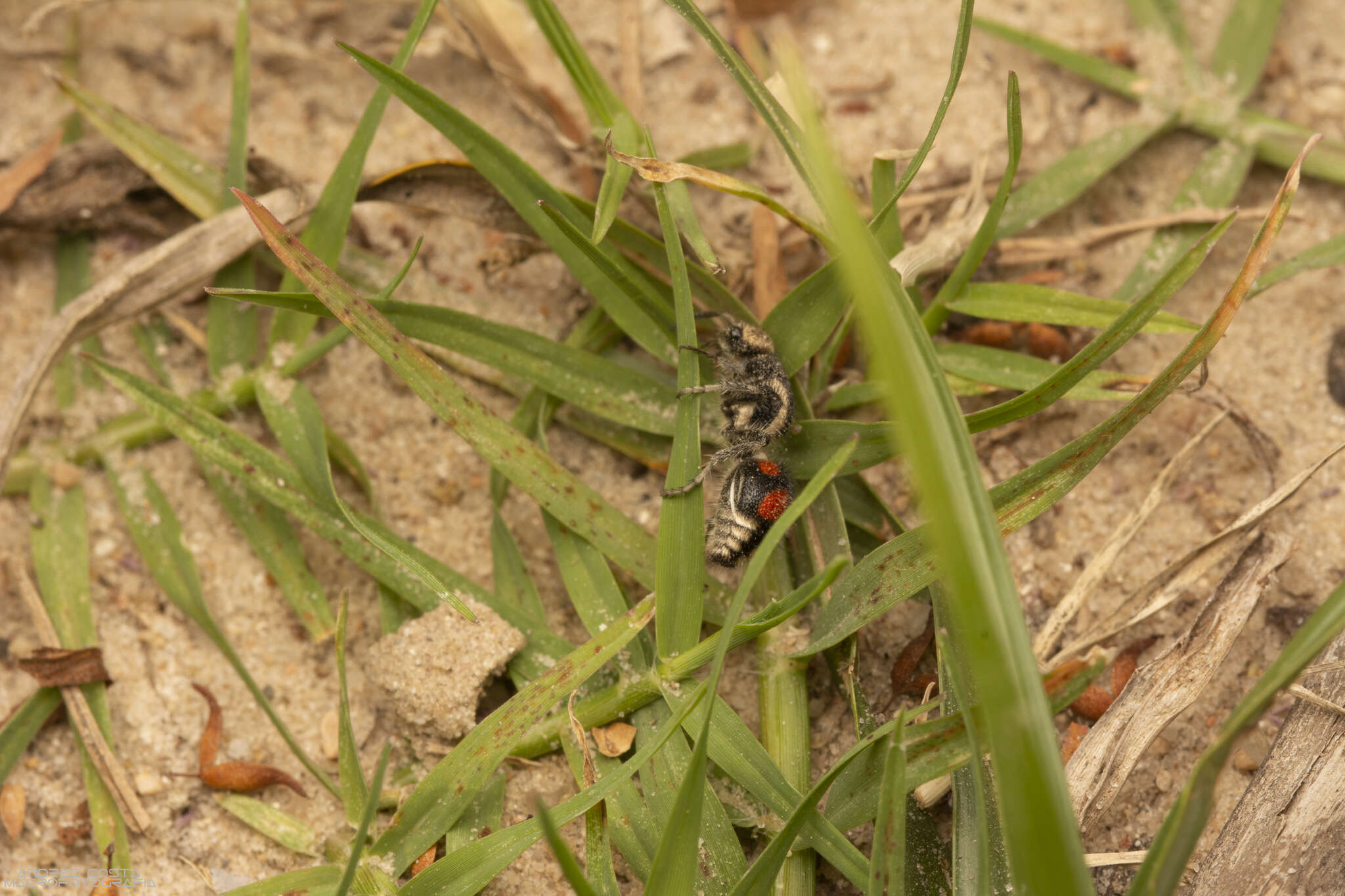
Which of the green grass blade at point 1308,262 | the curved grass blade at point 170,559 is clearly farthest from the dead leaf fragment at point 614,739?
the green grass blade at point 1308,262

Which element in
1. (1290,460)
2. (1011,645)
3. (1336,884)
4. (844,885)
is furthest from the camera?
(1290,460)

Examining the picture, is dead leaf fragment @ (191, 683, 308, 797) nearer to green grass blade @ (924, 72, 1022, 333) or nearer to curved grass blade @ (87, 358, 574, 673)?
curved grass blade @ (87, 358, 574, 673)

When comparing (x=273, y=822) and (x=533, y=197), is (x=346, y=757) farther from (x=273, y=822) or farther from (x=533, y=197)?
(x=533, y=197)

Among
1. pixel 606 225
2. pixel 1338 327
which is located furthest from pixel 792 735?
pixel 1338 327

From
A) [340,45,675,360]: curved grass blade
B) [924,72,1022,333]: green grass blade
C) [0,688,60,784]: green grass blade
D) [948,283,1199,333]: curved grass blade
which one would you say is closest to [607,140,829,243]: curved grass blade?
[340,45,675,360]: curved grass blade

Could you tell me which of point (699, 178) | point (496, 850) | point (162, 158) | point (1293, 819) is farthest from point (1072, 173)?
point (162, 158)

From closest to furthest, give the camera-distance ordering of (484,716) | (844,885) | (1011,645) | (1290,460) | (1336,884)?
(1011,645) → (1336,884) → (844,885) → (484,716) → (1290,460)

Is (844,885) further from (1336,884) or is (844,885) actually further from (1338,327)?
(1338,327)

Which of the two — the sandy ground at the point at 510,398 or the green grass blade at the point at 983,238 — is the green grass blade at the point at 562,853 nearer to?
the sandy ground at the point at 510,398
